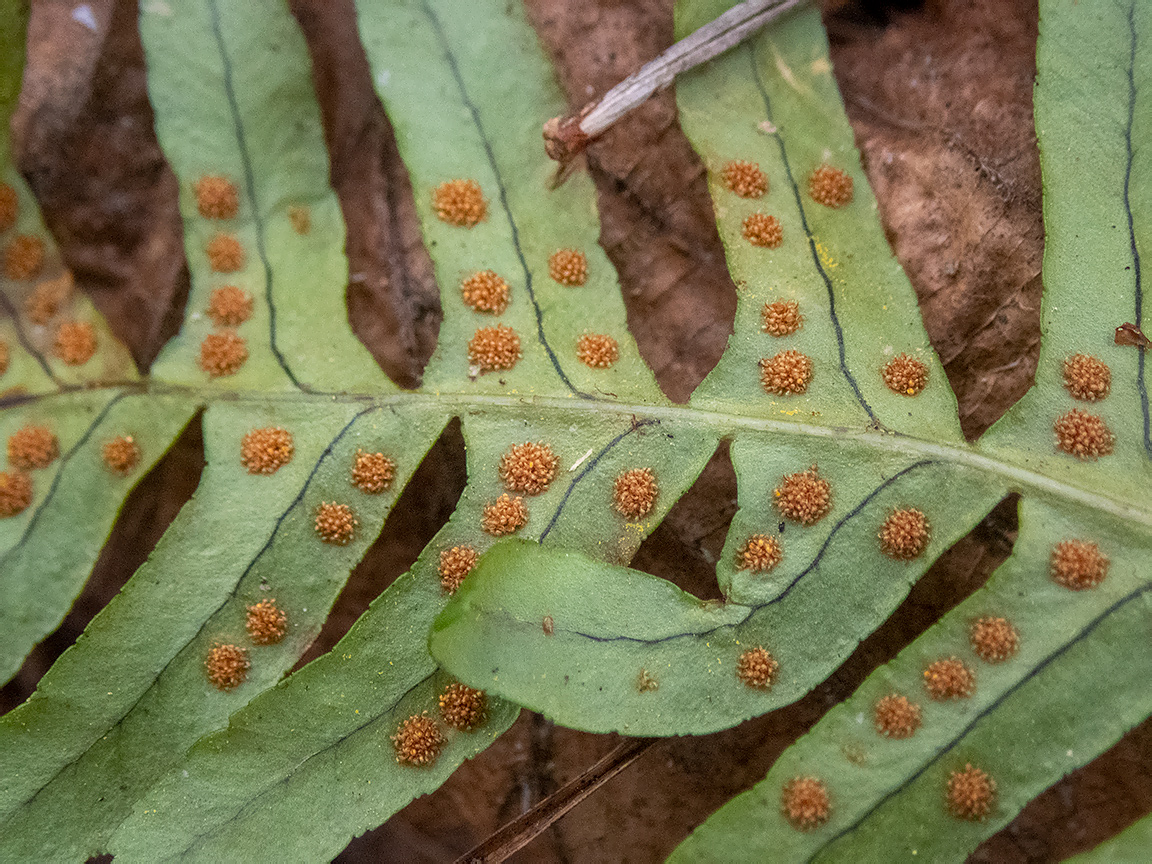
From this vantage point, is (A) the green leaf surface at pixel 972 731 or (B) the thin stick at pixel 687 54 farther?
(B) the thin stick at pixel 687 54

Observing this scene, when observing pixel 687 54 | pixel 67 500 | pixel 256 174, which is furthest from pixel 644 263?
pixel 67 500

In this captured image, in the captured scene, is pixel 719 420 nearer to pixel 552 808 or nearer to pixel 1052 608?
pixel 1052 608

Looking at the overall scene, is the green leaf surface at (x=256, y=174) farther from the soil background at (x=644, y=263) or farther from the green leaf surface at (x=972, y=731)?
the green leaf surface at (x=972, y=731)

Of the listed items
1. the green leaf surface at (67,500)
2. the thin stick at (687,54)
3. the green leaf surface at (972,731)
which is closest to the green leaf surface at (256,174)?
the green leaf surface at (67,500)

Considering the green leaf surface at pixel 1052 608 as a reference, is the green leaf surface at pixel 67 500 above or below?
above

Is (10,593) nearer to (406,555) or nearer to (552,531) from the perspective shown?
(406,555)

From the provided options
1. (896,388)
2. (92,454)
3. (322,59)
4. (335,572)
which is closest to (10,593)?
(92,454)

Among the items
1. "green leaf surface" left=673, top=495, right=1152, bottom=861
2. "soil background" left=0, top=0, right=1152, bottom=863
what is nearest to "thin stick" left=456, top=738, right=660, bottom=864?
"soil background" left=0, top=0, right=1152, bottom=863
